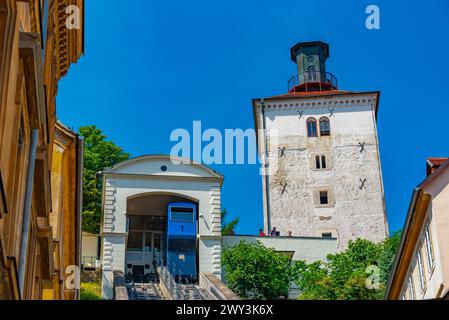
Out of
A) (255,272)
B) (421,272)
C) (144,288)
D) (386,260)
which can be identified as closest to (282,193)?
(255,272)

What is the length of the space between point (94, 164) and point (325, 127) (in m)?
16.1

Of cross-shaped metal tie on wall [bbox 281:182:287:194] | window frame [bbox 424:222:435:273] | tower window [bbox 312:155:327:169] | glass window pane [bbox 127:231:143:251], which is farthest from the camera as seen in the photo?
tower window [bbox 312:155:327:169]

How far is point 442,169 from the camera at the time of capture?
1711 cm

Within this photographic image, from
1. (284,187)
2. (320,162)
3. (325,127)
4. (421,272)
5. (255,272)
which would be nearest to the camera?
(421,272)

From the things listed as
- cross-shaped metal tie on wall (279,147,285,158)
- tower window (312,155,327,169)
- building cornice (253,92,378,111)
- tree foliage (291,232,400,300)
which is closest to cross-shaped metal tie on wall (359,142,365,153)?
tower window (312,155,327,169)

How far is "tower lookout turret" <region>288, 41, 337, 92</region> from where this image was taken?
208 feet

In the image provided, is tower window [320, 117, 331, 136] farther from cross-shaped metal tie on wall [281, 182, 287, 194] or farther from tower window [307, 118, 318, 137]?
cross-shaped metal tie on wall [281, 182, 287, 194]

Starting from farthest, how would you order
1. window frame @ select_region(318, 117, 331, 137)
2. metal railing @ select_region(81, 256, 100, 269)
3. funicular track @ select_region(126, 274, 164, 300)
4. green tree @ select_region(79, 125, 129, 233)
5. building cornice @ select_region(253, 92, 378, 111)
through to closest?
building cornice @ select_region(253, 92, 378, 111), window frame @ select_region(318, 117, 331, 137), green tree @ select_region(79, 125, 129, 233), metal railing @ select_region(81, 256, 100, 269), funicular track @ select_region(126, 274, 164, 300)

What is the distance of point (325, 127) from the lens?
185 ft

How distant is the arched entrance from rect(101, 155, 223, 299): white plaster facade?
37 centimetres

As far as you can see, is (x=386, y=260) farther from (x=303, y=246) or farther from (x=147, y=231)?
(x=147, y=231)
